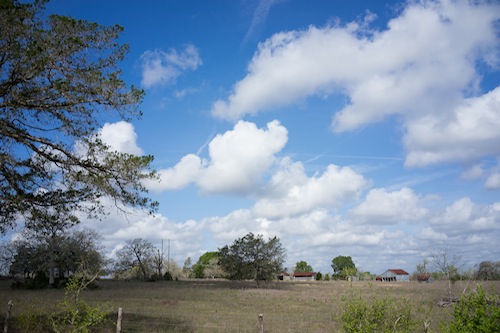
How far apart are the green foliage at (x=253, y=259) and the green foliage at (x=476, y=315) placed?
54.2 meters

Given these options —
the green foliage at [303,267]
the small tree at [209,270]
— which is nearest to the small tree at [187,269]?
the small tree at [209,270]

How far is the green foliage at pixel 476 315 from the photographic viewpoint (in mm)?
5898

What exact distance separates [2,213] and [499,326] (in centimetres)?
1524

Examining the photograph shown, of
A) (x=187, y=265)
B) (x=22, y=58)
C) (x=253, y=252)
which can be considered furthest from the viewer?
(x=187, y=265)

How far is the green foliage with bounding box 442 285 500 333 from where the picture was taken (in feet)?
19.4

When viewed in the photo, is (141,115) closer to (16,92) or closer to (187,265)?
(16,92)

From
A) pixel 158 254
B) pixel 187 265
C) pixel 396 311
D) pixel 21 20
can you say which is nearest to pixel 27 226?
pixel 21 20

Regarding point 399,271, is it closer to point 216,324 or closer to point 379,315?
point 216,324

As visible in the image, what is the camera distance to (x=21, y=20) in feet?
39.5

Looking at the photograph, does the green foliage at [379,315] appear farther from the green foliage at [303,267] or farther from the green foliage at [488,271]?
the green foliage at [303,267]

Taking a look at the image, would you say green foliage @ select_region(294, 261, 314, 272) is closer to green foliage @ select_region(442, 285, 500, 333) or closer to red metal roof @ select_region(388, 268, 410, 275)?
red metal roof @ select_region(388, 268, 410, 275)

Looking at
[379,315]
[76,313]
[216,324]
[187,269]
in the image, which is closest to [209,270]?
[187,269]

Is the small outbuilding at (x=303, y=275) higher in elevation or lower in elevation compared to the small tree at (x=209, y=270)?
lower

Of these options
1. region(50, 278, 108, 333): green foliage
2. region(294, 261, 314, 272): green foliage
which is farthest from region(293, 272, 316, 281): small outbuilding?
region(50, 278, 108, 333): green foliage
